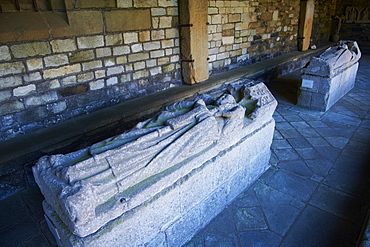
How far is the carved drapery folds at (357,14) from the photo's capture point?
10.4 m

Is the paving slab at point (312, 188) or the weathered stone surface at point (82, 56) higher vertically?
the weathered stone surface at point (82, 56)

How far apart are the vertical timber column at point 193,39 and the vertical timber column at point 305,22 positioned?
16.8 ft

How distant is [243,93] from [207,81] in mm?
2516

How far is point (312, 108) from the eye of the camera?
4836 millimetres

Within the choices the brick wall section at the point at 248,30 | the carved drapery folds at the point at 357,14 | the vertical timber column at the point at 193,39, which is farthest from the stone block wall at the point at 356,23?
the vertical timber column at the point at 193,39

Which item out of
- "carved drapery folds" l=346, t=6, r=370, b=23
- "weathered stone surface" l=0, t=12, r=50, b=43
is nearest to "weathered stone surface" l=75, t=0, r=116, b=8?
"weathered stone surface" l=0, t=12, r=50, b=43

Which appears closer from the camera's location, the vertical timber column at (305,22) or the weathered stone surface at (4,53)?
the weathered stone surface at (4,53)

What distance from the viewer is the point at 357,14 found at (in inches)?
417

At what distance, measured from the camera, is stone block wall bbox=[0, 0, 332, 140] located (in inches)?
115

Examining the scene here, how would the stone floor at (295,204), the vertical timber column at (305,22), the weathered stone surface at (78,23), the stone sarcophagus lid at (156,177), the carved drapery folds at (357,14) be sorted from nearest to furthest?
the stone sarcophagus lid at (156,177), the stone floor at (295,204), the weathered stone surface at (78,23), the vertical timber column at (305,22), the carved drapery folds at (357,14)

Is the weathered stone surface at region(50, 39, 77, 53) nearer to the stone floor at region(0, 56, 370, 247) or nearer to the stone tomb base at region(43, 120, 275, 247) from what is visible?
the stone floor at region(0, 56, 370, 247)

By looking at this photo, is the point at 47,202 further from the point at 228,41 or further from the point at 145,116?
the point at 228,41

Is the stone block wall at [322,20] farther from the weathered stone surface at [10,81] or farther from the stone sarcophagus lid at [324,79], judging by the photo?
the weathered stone surface at [10,81]

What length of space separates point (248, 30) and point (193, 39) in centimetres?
242
